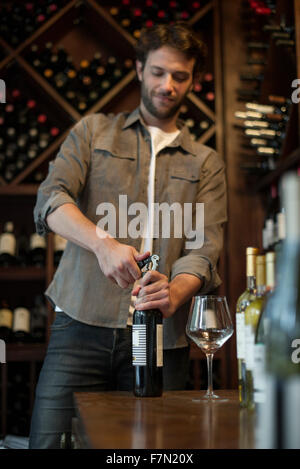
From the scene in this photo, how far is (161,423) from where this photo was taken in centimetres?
78

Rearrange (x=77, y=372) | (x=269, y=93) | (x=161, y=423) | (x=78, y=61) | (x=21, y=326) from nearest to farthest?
(x=161, y=423), (x=77, y=372), (x=21, y=326), (x=269, y=93), (x=78, y=61)

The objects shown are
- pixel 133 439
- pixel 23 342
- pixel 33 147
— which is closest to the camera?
pixel 133 439

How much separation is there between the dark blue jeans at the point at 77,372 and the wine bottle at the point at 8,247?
1401 millimetres

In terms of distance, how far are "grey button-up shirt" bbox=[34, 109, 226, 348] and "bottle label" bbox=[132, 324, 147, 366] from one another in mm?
373

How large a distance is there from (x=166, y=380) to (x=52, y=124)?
2094mm

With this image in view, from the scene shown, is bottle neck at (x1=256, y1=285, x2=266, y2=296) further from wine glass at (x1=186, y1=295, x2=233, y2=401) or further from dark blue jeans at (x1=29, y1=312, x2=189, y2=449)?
dark blue jeans at (x1=29, y1=312, x2=189, y2=449)

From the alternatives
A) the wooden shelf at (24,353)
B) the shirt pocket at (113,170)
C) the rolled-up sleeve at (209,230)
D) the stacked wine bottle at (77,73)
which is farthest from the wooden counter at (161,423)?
the stacked wine bottle at (77,73)

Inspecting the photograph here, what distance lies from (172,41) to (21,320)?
5.32 feet

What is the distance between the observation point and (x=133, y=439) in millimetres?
665

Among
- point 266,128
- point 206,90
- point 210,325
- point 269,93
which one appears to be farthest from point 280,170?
point 210,325

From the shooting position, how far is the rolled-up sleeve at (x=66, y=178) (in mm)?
1505

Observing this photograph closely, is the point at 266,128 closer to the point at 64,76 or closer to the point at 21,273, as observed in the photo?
the point at 64,76

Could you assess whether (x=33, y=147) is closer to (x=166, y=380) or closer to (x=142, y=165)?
(x=142, y=165)
